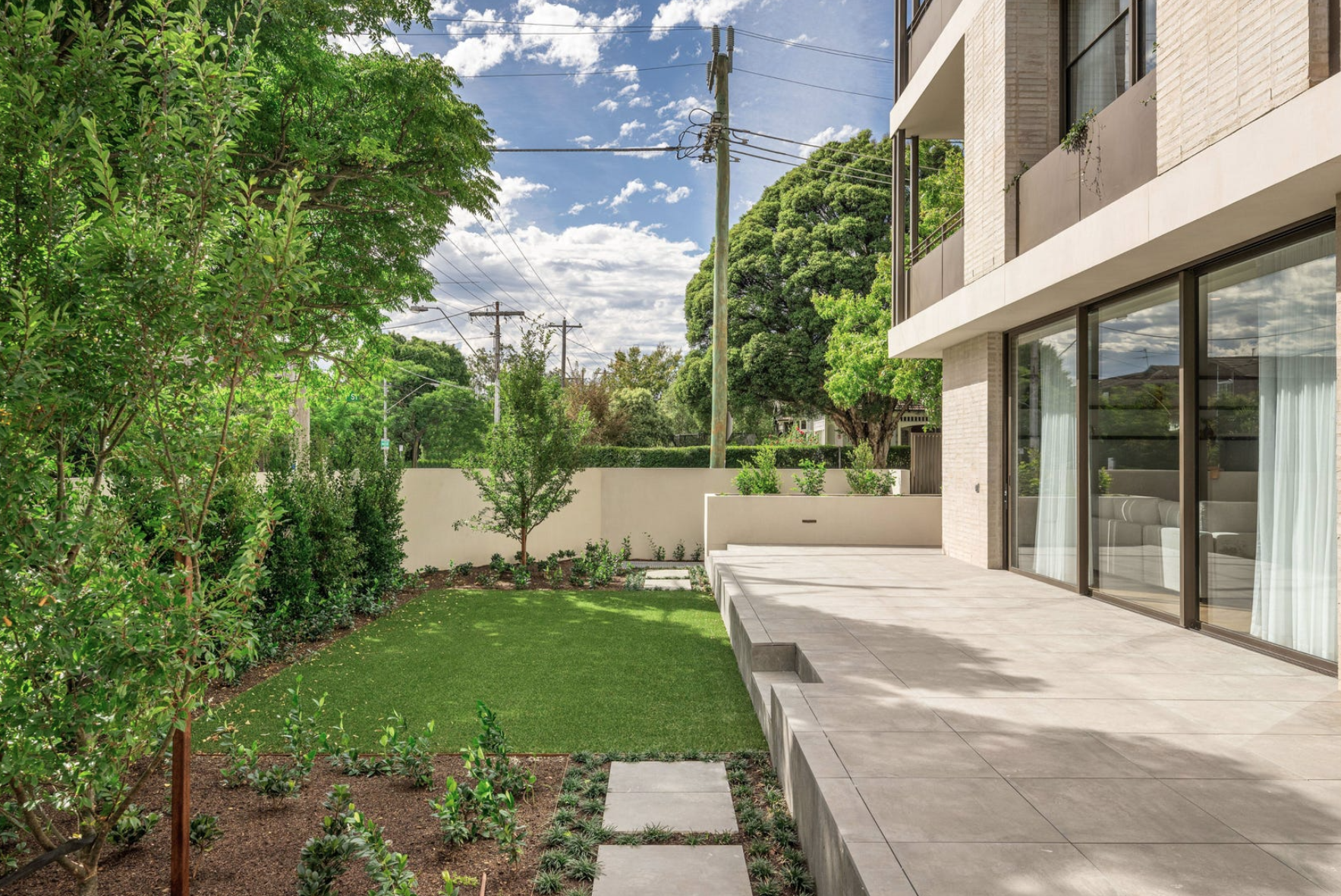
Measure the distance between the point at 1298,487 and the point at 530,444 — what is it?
9.54 metres

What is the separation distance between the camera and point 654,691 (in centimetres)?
611

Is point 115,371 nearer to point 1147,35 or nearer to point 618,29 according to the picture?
point 1147,35

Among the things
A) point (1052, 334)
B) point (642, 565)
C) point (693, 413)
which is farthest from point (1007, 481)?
point (693, 413)

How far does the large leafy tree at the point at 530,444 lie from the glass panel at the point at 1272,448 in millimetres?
8673

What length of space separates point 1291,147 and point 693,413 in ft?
80.6

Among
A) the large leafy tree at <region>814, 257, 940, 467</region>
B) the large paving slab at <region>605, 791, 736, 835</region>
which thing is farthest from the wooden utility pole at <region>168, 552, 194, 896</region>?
the large leafy tree at <region>814, 257, 940, 467</region>

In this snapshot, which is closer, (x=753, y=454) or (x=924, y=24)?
(x=924, y=24)

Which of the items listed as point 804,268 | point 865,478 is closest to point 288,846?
Result: point 865,478

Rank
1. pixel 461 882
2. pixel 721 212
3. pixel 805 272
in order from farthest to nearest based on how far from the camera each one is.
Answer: pixel 805 272, pixel 721 212, pixel 461 882

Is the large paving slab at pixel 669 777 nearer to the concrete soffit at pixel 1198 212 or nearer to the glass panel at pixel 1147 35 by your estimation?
the concrete soffit at pixel 1198 212

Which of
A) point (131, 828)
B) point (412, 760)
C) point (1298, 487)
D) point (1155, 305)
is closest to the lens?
point (131, 828)

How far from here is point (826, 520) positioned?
42.4 ft

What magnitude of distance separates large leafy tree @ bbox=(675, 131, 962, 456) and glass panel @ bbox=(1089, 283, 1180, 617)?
1600 cm

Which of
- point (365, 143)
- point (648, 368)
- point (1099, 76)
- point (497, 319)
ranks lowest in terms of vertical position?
point (365, 143)
